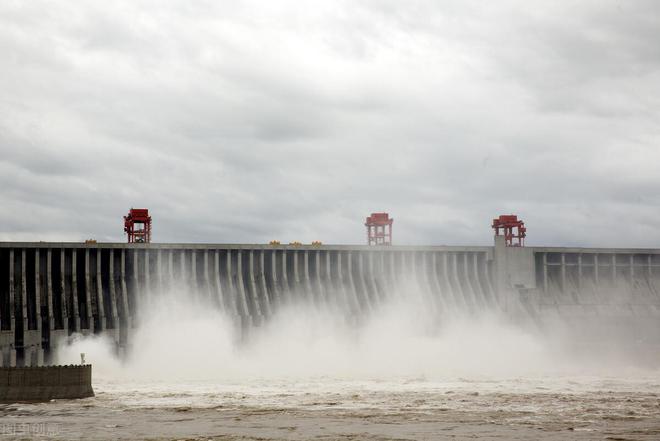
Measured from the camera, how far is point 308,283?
2167 inches

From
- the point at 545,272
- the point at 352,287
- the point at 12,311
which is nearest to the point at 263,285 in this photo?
the point at 352,287

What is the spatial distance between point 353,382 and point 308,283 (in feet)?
41.7

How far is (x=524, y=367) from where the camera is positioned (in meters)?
51.5

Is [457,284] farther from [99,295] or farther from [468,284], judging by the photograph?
[99,295]

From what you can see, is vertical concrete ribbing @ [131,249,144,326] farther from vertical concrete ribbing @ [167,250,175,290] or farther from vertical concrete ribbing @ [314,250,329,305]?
vertical concrete ribbing @ [314,250,329,305]

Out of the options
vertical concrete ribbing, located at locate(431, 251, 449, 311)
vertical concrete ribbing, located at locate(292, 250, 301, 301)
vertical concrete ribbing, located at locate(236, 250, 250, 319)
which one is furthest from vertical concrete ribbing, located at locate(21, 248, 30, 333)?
vertical concrete ribbing, located at locate(431, 251, 449, 311)

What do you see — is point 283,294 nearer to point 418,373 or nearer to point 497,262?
point 418,373

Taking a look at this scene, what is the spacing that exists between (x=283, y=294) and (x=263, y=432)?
26.4 meters

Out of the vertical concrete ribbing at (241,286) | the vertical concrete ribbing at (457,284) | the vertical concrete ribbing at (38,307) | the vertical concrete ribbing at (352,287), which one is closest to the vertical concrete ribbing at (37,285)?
the vertical concrete ribbing at (38,307)

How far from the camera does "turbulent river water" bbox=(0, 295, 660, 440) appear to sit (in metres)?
28.5

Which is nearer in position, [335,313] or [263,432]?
[263,432]

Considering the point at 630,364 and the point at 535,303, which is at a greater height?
the point at 535,303

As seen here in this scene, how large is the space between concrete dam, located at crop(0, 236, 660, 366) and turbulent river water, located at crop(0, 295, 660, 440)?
1.20 m

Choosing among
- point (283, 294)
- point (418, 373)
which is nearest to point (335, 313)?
point (283, 294)
